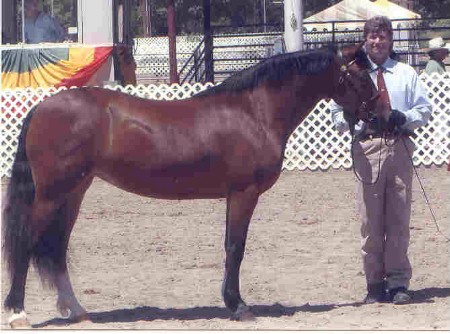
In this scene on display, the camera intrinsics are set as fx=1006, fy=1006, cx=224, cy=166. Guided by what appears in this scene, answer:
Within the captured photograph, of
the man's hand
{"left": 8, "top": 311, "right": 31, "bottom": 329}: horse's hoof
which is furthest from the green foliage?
{"left": 8, "top": 311, "right": 31, "bottom": 329}: horse's hoof

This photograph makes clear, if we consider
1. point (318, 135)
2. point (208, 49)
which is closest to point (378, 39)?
point (318, 135)

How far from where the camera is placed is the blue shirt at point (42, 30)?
16.8m

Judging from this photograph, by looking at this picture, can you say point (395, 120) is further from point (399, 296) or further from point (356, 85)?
point (399, 296)

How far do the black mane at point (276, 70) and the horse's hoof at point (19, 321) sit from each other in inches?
72.1

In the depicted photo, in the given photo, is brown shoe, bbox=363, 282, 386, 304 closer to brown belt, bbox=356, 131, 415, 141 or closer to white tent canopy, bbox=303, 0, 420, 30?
brown belt, bbox=356, 131, 415, 141

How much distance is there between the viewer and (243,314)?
6.43 metres

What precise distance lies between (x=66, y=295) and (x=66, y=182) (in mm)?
791

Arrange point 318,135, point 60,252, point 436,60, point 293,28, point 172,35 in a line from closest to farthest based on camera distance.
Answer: point 60,252, point 318,135, point 436,60, point 293,28, point 172,35

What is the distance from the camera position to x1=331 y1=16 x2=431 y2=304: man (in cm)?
676

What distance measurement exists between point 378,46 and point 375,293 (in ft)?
5.61

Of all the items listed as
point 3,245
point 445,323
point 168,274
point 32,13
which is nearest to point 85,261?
point 168,274

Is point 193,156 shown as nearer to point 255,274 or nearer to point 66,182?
point 66,182

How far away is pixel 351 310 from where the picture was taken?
265 inches

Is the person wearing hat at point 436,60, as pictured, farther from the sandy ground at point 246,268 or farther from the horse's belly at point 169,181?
the horse's belly at point 169,181
